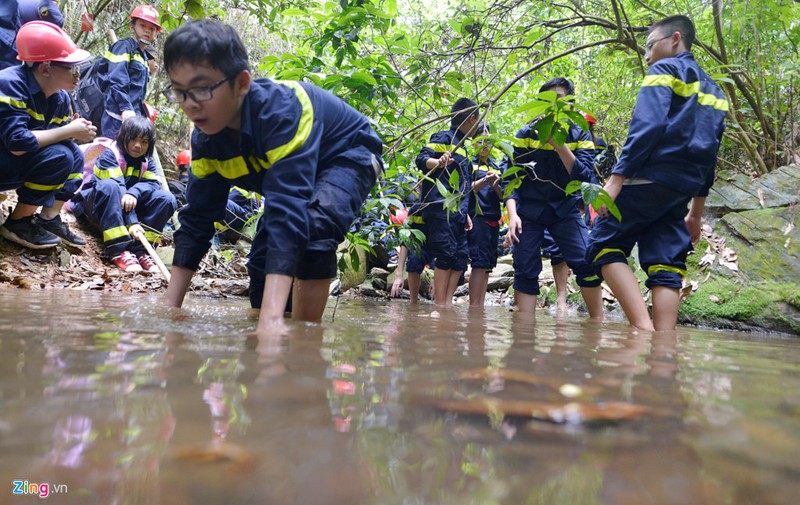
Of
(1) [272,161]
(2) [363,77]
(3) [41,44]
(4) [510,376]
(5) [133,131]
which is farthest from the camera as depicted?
(5) [133,131]

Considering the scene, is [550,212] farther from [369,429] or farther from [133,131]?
[133,131]

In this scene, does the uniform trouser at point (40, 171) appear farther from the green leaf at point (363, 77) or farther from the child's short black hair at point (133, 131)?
the green leaf at point (363, 77)

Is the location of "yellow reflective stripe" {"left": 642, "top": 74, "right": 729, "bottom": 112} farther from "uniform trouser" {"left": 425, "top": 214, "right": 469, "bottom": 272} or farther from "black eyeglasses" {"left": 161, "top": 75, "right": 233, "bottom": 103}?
"uniform trouser" {"left": 425, "top": 214, "right": 469, "bottom": 272}

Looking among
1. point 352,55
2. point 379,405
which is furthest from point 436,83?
point 379,405

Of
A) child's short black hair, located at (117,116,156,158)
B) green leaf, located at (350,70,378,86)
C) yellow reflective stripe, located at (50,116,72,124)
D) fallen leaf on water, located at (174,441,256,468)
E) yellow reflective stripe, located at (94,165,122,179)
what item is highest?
child's short black hair, located at (117,116,156,158)

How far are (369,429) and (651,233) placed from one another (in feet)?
8.82

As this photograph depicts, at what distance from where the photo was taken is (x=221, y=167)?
2.43 meters

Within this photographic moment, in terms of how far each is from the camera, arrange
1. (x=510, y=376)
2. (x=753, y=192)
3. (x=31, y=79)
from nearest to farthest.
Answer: (x=510, y=376) < (x=31, y=79) < (x=753, y=192)

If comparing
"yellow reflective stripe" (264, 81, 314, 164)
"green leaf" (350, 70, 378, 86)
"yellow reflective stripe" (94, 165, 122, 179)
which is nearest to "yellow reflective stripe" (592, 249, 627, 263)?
"green leaf" (350, 70, 378, 86)

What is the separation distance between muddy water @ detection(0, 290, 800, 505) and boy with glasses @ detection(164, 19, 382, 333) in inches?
28.6

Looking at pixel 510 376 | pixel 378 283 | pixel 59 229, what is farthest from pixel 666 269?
pixel 59 229

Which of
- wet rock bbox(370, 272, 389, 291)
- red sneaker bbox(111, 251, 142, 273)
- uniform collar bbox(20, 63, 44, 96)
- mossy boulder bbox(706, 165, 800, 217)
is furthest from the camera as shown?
wet rock bbox(370, 272, 389, 291)

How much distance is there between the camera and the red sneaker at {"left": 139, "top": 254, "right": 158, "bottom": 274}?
509 centimetres

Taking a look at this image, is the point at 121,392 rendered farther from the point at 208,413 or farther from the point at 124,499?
the point at 124,499
